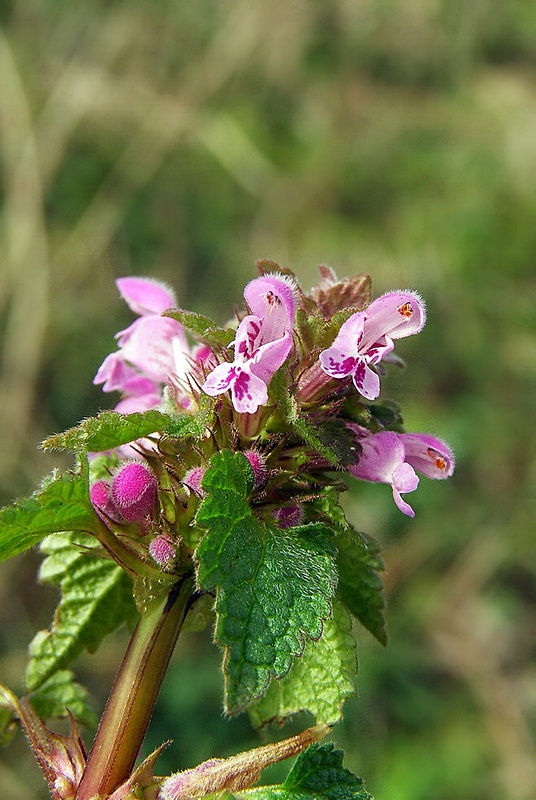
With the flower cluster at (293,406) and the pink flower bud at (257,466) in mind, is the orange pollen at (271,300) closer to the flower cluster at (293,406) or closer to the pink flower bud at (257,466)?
the flower cluster at (293,406)

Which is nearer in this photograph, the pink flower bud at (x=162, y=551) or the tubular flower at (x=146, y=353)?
the pink flower bud at (x=162, y=551)

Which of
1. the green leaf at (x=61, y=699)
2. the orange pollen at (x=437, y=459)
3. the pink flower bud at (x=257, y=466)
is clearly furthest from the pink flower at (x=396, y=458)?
the green leaf at (x=61, y=699)

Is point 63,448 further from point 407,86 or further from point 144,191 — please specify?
point 407,86

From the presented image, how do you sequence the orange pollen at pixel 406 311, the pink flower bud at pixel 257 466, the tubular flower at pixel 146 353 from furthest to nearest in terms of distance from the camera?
1. the tubular flower at pixel 146 353
2. the orange pollen at pixel 406 311
3. the pink flower bud at pixel 257 466

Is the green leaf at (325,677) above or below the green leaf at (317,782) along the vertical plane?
above

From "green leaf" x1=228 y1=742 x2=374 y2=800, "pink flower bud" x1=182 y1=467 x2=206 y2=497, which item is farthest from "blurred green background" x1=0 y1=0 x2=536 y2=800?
"pink flower bud" x1=182 y1=467 x2=206 y2=497

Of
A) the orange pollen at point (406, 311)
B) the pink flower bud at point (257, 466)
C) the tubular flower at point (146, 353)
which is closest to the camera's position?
the pink flower bud at point (257, 466)

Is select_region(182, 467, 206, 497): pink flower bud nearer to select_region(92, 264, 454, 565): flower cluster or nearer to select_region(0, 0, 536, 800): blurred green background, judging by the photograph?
select_region(92, 264, 454, 565): flower cluster
